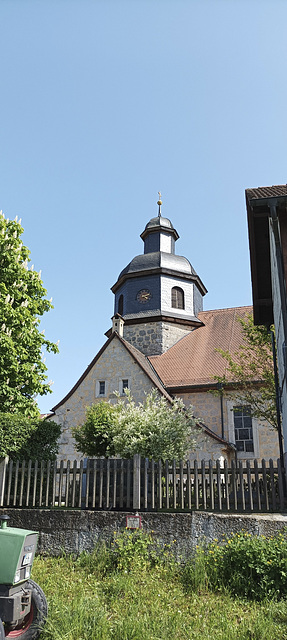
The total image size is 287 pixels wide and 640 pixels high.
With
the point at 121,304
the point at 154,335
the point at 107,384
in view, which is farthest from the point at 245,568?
the point at 121,304

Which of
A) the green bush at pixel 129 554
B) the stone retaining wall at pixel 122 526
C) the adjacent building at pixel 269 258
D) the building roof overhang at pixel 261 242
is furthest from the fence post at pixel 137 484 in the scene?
the building roof overhang at pixel 261 242

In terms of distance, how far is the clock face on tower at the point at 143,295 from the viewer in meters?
28.8

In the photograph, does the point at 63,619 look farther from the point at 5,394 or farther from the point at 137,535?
the point at 5,394

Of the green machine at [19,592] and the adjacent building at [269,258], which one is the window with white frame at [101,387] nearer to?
the adjacent building at [269,258]

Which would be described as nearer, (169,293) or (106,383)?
(106,383)

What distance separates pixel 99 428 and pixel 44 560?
674cm

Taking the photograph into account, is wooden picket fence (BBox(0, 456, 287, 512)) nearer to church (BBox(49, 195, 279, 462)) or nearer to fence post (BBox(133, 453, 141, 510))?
fence post (BBox(133, 453, 141, 510))

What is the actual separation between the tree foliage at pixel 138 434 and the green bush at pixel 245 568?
19.0 ft

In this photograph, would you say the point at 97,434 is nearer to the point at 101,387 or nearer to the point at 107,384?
the point at 107,384

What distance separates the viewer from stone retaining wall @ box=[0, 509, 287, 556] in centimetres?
757

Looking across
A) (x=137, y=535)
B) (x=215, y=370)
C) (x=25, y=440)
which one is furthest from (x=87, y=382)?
(x=137, y=535)

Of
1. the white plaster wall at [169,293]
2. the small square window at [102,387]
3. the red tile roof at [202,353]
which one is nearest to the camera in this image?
the small square window at [102,387]

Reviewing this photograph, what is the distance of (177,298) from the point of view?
95.9 ft

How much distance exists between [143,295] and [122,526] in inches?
841
